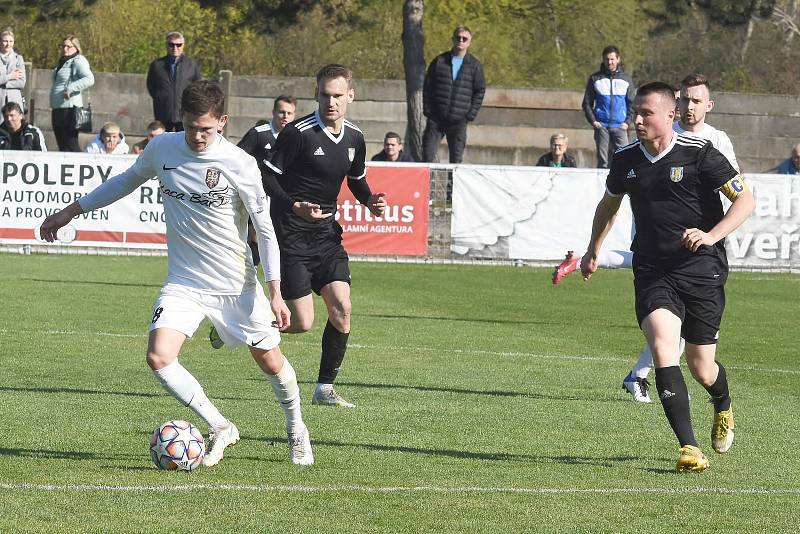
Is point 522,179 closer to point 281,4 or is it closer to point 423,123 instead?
point 423,123

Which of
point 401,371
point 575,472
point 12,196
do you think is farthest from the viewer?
point 12,196

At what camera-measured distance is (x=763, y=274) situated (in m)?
21.3

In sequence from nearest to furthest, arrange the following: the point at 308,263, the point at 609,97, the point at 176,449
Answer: the point at 176,449 < the point at 308,263 < the point at 609,97

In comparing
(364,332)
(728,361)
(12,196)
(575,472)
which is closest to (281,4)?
(12,196)

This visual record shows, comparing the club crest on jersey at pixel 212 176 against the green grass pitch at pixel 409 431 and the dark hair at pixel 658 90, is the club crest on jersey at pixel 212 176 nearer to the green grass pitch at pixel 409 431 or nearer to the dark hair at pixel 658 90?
the green grass pitch at pixel 409 431

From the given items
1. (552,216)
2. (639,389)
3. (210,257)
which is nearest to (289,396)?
(210,257)

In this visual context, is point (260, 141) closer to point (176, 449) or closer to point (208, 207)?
point (208, 207)

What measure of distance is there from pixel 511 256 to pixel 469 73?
2773mm

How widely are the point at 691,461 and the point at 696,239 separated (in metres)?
1.08

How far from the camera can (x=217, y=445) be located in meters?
7.00

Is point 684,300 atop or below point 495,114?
atop

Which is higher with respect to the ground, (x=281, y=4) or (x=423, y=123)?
(x=281, y=4)

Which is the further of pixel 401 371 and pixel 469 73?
pixel 469 73

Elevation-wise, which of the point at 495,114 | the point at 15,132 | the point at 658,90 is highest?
the point at 658,90
